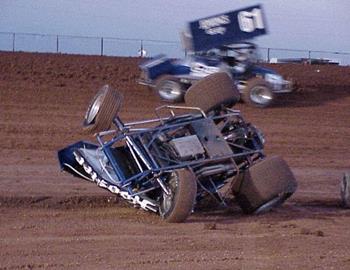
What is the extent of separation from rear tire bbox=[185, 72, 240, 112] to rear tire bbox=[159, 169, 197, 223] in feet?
4.45

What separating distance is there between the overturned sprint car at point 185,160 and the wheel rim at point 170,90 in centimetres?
1674

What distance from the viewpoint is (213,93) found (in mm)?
13164

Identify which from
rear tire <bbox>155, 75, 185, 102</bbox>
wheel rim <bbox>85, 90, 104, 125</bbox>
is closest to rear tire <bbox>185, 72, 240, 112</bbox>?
wheel rim <bbox>85, 90, 104, 125</bbox>

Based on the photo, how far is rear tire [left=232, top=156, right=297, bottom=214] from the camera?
12.6 meters

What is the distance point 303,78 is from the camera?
40.1 m

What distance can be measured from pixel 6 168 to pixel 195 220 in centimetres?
543

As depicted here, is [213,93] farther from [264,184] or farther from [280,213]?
[280,213]

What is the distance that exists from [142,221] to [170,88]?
17.9 meters

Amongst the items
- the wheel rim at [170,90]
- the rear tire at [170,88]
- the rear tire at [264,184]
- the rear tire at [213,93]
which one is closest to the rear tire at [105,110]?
the rear tire at [213,93]

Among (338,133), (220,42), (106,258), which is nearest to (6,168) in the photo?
(106,258)

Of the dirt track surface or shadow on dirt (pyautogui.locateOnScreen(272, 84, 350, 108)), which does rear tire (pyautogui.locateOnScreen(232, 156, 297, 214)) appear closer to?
the dirt track surface

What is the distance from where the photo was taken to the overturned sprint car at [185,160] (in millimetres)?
12289

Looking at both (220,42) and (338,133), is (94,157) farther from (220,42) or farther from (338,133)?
(220,42)

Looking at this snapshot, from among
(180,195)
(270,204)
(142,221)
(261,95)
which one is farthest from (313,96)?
(180,195)
